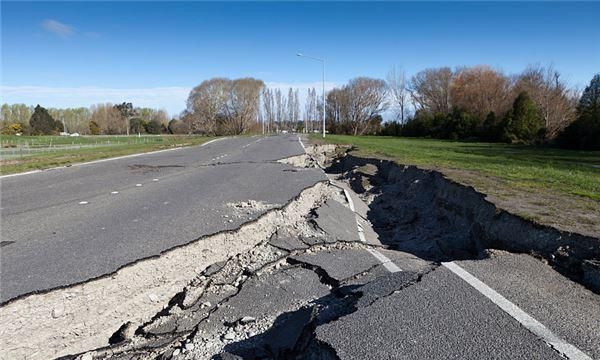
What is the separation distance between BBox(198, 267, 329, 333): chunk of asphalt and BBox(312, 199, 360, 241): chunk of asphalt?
177 cm

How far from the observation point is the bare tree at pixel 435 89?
66.6 metres

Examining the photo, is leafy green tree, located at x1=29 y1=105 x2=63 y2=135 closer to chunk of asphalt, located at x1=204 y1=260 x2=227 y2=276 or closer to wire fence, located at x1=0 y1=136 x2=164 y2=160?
wire fence, located at x1=0 y1=136 x2=164 y2=160

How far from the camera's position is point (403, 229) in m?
8.35

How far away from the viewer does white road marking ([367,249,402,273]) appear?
477 cm

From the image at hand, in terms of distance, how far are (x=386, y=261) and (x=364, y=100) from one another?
80.8 metres

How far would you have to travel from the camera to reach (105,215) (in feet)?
22.9

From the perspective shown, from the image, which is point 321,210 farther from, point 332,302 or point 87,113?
point 87,113

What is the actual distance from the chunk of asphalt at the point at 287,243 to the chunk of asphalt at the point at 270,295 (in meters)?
0.81

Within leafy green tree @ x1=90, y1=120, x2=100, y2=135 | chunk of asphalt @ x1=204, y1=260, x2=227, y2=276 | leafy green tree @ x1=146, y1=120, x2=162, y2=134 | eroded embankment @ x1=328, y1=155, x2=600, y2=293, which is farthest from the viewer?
leafy green tree @ x1=90, y1=120, x2=100, y2=135

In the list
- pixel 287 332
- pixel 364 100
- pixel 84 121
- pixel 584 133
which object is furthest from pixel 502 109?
pixel 84 121

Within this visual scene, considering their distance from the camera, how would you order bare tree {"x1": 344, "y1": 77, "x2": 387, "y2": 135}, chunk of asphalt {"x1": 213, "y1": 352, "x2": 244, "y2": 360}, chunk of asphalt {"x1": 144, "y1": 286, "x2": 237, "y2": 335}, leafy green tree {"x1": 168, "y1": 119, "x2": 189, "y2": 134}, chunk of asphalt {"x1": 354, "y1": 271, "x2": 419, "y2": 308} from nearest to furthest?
1. chunk of asphalt {"x1": 213, "y1": 352, "x2": 244, "y2": 360}
2. chunk of asphalt {"x1": 354, "y1": 271, "x2": 419, "y2": 308}
3. chunk of asphalt {"x1": 144, "y1": 286, "x2": 237, "y2": 335}
4. bare tree {"x1": 344, "y1": 77, "x2": 387, "y2": 135}
5. leafy green tree {"x1": 168, "y1": 119, "x2": 189, "y2": 134}

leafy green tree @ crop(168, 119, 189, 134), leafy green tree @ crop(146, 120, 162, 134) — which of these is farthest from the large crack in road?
leafy green tree @ crop(146, 120, 162, 134)

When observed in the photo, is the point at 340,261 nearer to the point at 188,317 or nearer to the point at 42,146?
the point at 188,317

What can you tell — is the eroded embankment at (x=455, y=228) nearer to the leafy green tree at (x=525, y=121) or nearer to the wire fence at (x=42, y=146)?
the wire fence at (x=42, y=146)
